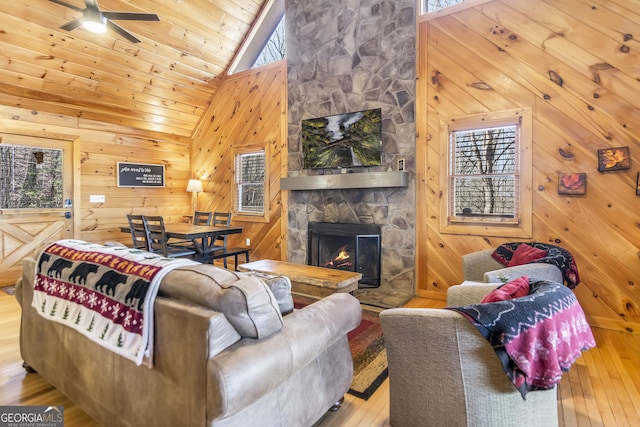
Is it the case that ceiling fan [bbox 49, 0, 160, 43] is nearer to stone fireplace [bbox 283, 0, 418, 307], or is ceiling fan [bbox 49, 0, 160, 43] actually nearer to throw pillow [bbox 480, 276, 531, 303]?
stone fireplace [bbox 283, 0, 418, 307]

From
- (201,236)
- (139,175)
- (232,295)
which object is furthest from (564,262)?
(139,175)

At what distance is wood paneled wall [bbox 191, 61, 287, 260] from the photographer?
222 inches

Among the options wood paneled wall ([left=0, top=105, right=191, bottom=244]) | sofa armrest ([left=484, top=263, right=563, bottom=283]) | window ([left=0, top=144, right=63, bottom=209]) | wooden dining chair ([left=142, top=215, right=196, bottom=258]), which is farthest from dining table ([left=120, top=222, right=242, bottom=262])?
sofa armrest ([left=484, top=263, right=563, bottom=283])

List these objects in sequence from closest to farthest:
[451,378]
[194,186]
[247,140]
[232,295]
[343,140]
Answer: [232,295] → [451,378] → [343,140] → [247,140] → [194,186]

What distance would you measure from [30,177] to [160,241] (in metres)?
2.20

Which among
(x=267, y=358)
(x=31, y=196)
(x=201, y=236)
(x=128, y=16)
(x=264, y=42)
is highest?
(x=264, y=42)

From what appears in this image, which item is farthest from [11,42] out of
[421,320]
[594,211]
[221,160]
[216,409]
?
[594,211]

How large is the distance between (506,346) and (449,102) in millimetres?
3449

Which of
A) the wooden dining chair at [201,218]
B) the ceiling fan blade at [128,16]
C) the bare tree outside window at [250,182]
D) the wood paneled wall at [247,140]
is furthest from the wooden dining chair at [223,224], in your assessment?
the ceiling fan blade at [128,16]

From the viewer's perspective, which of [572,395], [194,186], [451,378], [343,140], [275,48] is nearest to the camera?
[451,378]

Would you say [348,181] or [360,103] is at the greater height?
[360,103]

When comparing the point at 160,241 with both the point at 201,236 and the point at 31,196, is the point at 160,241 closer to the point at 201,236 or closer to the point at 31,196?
the point at 201,236

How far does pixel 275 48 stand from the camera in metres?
5.94

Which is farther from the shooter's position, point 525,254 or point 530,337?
point 525,254
